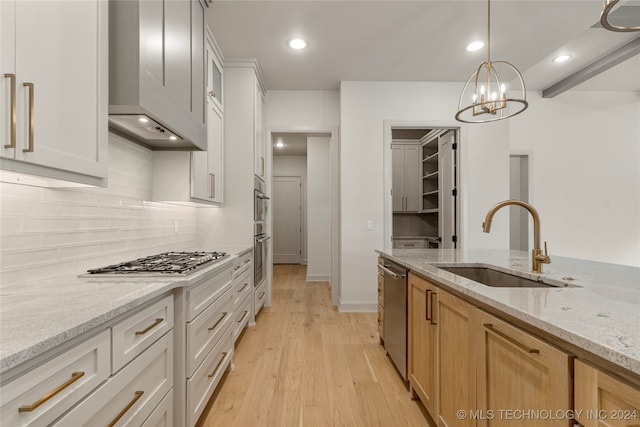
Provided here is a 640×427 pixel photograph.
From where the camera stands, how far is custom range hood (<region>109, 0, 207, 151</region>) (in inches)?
Answer: 56.0

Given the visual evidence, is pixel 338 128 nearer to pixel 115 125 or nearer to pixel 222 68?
pixel 222 68

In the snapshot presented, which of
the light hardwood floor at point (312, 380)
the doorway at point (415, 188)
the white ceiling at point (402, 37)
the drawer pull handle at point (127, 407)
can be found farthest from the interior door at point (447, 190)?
the drawer pull handle at point (127, 407)

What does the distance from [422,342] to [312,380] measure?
0.92m

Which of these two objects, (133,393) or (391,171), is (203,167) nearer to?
(133,393)

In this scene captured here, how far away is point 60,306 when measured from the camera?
3.31ft

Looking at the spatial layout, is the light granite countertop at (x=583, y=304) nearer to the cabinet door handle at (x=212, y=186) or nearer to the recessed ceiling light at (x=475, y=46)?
the cabinet door handle at (x=212, y=186)

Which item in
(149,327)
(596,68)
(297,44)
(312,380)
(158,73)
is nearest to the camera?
(149,327)

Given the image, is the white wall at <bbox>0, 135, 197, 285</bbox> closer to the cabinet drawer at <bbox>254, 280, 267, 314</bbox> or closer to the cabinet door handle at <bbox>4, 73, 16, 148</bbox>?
the cabinet door handle at <bbox>4, 73, 16, 148</bbox>

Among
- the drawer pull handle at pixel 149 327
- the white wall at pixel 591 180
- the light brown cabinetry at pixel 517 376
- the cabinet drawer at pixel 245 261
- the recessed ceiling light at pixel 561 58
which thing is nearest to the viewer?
the light brown cabinetry at pixel 517 376

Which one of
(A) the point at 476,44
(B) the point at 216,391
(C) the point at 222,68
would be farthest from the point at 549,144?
(B) the point at 216,391

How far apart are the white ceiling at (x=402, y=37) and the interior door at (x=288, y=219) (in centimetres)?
412

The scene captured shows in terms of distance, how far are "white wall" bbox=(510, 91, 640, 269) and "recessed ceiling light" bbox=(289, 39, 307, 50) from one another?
3751mm

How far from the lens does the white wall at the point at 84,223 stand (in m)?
1.29

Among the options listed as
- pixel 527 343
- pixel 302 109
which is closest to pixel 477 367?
pixel 527 343
